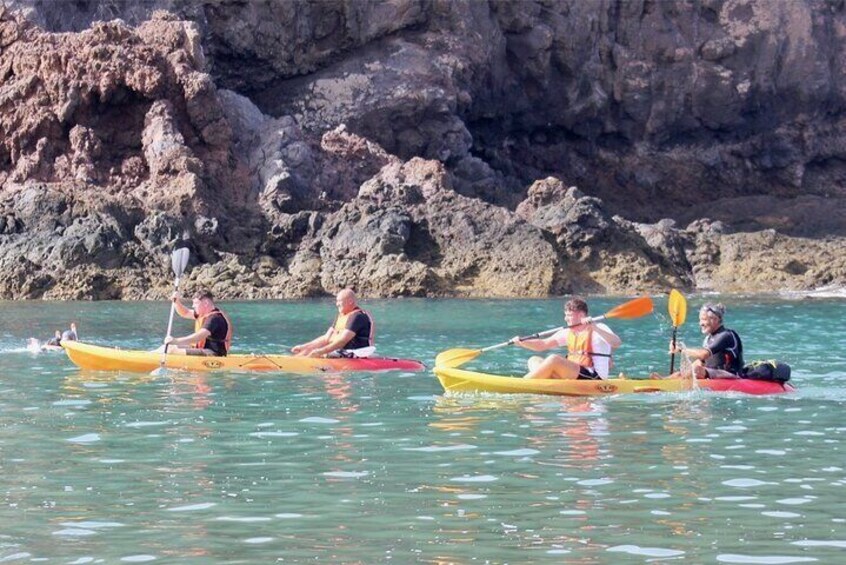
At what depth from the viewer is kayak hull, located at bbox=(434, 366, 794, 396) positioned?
45.4 ft

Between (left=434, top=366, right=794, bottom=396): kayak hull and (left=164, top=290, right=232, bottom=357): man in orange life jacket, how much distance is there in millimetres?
3555

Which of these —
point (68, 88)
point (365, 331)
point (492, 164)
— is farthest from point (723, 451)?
point (492, 164)

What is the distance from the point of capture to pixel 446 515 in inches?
334

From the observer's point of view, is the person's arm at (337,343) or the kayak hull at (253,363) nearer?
the kayak hull at (253,363)

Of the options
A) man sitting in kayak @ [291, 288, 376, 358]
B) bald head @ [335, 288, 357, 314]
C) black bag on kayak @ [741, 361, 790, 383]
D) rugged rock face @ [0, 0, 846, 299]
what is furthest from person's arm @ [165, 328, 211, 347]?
rugged rock face @ [0, 0, 846, 299]

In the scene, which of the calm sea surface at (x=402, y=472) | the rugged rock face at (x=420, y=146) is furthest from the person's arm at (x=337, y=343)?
the rugged rock face at (x=420, y=146)

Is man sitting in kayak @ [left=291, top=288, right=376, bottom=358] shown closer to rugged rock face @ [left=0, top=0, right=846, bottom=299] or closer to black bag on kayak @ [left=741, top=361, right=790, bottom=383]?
black bag on kayak @ [left=741, top=361, right=790, bottom=383]

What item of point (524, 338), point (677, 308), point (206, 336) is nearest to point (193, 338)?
point (206, 336)

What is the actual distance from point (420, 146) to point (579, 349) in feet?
87.8

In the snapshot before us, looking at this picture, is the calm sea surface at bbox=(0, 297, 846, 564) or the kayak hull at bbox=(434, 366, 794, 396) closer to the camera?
the calm sea surface at bbox=(0, 297, 846, 564)

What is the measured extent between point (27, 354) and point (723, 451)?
10.9 meters

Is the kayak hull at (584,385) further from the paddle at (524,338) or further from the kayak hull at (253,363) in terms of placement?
the kayak hull at (253,363)

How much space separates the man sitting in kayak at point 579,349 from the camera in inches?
547

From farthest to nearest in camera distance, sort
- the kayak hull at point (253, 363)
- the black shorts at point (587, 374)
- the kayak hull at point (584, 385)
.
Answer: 1. the kayak hull at point (253, 363)
2. the black shorts at point (587, 374)
3. the kayak hull at point (584, 385)
